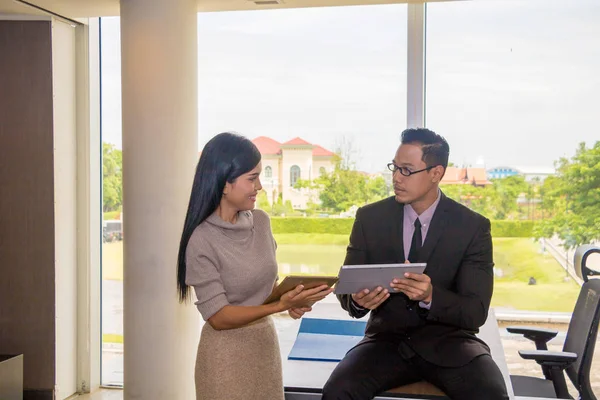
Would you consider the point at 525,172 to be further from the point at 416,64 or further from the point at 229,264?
the point at 229,264

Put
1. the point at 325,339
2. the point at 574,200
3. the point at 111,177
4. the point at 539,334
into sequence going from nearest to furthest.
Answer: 1. the point at 539,334
2. the point at 325,339
3. the point at 574,200
4. the point at 111,177

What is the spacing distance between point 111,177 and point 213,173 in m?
2.86

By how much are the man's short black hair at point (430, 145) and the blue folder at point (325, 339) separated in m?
1.07

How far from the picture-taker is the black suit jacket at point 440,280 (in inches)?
124

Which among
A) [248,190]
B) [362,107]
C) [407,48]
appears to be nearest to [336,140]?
[362,107]

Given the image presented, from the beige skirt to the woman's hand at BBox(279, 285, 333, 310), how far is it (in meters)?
0.15

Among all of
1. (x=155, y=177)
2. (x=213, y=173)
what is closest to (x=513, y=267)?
(x=155, y=177)

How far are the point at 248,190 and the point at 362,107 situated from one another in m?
2.29

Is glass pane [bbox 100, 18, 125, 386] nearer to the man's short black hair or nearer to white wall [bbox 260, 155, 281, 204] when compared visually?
white wall [bbox 260, 155, 281, 204]

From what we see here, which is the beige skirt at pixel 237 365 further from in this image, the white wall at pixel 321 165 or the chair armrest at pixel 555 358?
the white wall at pixel 321 165

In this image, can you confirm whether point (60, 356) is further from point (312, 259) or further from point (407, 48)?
point (407, 48)

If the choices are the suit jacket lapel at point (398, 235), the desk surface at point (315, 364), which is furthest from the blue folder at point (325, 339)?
the suit jacket lapel at point (398, 235)

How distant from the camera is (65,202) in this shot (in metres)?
4.85

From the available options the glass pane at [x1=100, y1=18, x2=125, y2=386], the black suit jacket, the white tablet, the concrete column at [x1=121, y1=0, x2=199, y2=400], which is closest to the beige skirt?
the white tablet
